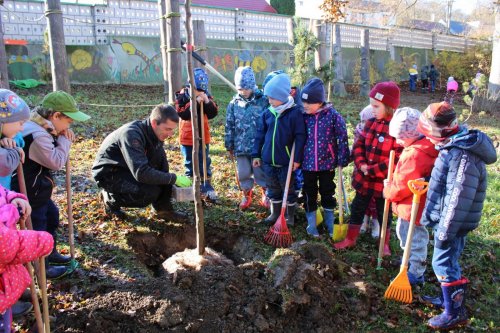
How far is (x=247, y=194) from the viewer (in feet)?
17.6

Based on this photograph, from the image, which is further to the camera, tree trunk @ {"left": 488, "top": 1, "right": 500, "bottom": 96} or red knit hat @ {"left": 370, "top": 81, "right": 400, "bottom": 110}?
tree trunk @ {"left": 488, "top": 1, "right": 500, "bottom": 96}

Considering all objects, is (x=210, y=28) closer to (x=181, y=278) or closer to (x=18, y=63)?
(x=18, y=63)

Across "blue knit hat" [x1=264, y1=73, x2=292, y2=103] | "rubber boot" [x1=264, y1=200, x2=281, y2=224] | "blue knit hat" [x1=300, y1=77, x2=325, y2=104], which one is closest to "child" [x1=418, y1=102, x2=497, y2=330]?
"blue knit hat" [x1=300, y1=77, x2=325, y2=104]

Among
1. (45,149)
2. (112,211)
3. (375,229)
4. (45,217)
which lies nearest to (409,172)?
(375,229)

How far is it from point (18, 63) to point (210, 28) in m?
7.09

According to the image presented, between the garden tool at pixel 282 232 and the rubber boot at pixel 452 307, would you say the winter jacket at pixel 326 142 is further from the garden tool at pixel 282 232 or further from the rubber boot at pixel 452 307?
the rubber boot at pixel 452 307

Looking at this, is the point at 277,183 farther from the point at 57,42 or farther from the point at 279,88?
the point at 57,42

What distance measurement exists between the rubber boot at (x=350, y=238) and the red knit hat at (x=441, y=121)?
1.51 m

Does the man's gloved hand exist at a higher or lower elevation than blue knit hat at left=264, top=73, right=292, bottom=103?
lower

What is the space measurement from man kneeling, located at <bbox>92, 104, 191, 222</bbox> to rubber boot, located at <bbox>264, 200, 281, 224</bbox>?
95cm

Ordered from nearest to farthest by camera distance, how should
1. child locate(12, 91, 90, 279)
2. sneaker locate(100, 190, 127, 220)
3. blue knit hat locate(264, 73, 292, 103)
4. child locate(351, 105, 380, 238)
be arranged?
1. child locate(12, 91, 90, 279)
2. blue knit hat locate(264, 73, 292, 103)
3. child locate(351, 105, 380, 238)
4. sneaker locate(100, 190, 127, 220)

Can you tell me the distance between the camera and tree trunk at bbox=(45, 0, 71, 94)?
7285 mm

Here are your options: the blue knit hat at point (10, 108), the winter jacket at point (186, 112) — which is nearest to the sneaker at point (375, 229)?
the winter jacket at point (186, 112)

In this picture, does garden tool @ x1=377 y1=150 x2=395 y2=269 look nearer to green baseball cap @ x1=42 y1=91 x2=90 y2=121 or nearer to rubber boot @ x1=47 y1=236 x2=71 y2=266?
green baseball cap @ x1=42 y1=91 x2=90 y2=121
